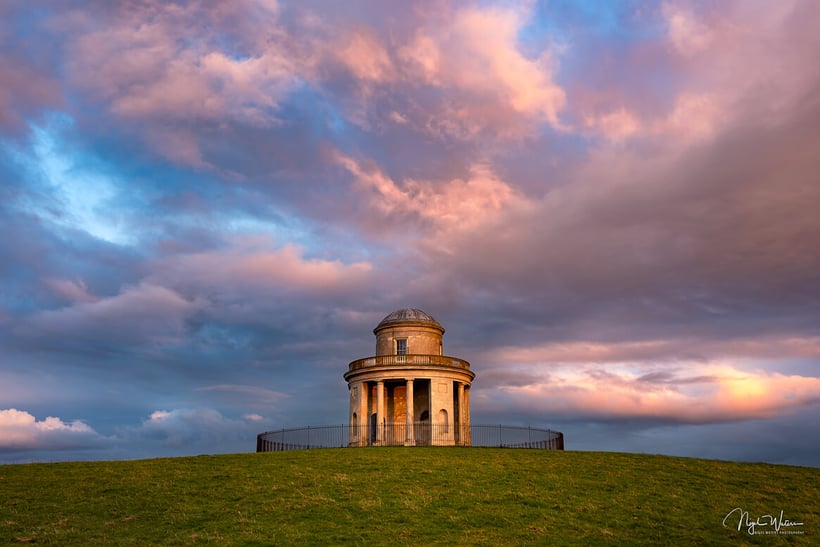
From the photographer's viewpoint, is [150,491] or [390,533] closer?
[390,533]

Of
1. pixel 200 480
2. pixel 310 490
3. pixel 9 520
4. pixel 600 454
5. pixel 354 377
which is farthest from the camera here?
pixel 354 377

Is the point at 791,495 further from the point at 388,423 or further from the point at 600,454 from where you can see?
the point at 388,423

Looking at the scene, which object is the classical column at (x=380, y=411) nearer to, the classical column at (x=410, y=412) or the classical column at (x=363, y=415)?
the classical column at (x=363, y=415)

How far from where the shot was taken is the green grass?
2139cm

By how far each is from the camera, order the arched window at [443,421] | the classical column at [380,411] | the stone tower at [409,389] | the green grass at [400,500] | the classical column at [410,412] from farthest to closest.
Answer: the arched window at [443,421] → the classical column at [380,411] → the stone tower at [409,389] → the classical column at [410,412] → the green grass at [400,500]

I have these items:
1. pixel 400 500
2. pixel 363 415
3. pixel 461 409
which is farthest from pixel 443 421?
pixel 400 500

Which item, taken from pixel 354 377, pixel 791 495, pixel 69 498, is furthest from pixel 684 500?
pixel 354 377

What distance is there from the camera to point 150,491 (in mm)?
27672

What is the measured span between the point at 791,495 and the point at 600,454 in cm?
1100

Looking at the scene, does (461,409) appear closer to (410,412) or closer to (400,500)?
(410,412)

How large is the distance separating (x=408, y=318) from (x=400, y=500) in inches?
1140
